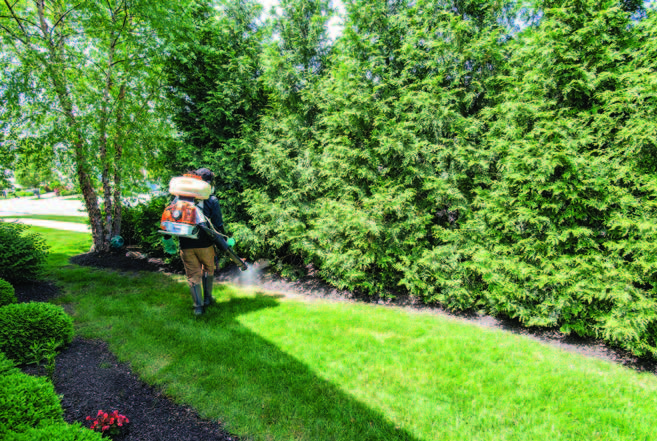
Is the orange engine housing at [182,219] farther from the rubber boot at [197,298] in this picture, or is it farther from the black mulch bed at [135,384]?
the black mulch bed at [135,384]

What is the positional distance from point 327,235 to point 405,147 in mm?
2276

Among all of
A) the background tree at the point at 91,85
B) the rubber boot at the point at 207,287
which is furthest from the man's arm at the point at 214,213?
the background tree at the point at 91,85

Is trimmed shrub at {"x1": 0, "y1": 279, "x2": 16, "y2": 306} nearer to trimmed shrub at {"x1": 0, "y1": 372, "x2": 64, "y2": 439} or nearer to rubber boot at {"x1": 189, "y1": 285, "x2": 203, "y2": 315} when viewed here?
rubber boot at {"x1": 189, "y1": 285, "x2": 203, "y2": 315}

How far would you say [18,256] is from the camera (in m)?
5.41

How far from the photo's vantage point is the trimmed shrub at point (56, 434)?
168 centimetres

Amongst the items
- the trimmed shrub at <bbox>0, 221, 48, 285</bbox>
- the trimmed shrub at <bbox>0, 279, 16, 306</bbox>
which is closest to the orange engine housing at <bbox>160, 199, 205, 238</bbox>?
the trimmed shrub at <bbox>0, 279, 16, 306</bbox>

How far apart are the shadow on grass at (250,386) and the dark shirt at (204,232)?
126cm

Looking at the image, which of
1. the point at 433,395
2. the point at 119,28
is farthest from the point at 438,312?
the point at 119,28

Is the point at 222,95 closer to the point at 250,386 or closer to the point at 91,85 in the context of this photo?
the point at 91,85

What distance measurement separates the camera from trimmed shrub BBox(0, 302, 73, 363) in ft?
10.5

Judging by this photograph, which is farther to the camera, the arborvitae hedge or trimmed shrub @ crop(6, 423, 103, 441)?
the arborvitae hedge

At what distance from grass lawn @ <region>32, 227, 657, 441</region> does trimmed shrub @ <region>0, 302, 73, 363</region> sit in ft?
2.13

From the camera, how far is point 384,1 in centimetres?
562

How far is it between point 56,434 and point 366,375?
108 inches
